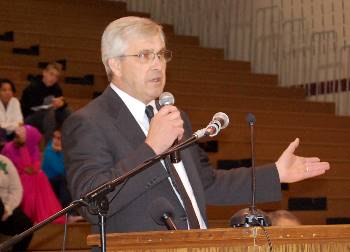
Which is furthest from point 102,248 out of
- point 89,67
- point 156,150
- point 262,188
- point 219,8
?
point 219,8

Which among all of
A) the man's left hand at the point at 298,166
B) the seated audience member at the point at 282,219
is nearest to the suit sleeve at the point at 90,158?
the man's left hand at the point at 298,166

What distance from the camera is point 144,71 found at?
2.83 meters

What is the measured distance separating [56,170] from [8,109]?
2.33ft

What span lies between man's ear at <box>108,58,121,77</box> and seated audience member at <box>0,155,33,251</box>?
11.1 ft

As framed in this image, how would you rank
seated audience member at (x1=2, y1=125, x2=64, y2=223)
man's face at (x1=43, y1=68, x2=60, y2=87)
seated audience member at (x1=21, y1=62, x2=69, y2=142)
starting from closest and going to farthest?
seated audience member at (x1=2, y1=125, x2=64, y2=223) < seated audience member at (x1=21, y1=62, x2=69, y2=142) < man's face at (x1=43, y1=68, x2=60, y2=87)

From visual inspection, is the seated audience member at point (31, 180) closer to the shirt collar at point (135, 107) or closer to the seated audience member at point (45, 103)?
the seated audience member at point (45, 103)

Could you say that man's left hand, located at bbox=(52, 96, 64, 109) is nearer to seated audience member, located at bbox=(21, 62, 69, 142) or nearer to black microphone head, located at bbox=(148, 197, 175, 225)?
seated audience member, located at bbox=(21, 62, 69, 142)

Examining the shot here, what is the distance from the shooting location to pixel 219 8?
480 inches

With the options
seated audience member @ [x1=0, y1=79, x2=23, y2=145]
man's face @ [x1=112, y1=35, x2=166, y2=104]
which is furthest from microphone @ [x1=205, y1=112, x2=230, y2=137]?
seated audience member @ [x1=0, y1=79, x2=23, y2=145]

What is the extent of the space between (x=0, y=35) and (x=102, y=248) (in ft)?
27.5

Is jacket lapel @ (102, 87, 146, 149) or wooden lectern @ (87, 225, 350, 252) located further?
jacket lapel @ (102, 87, 146, 149)

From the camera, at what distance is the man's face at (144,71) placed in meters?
2.82

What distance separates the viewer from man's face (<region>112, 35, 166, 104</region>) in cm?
282

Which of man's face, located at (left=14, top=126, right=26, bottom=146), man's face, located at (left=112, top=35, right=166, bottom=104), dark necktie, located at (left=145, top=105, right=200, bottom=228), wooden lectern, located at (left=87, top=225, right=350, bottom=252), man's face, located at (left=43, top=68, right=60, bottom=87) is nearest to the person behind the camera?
wooden lectern, located at (left=87, top=225, right=350, bottom=252)
